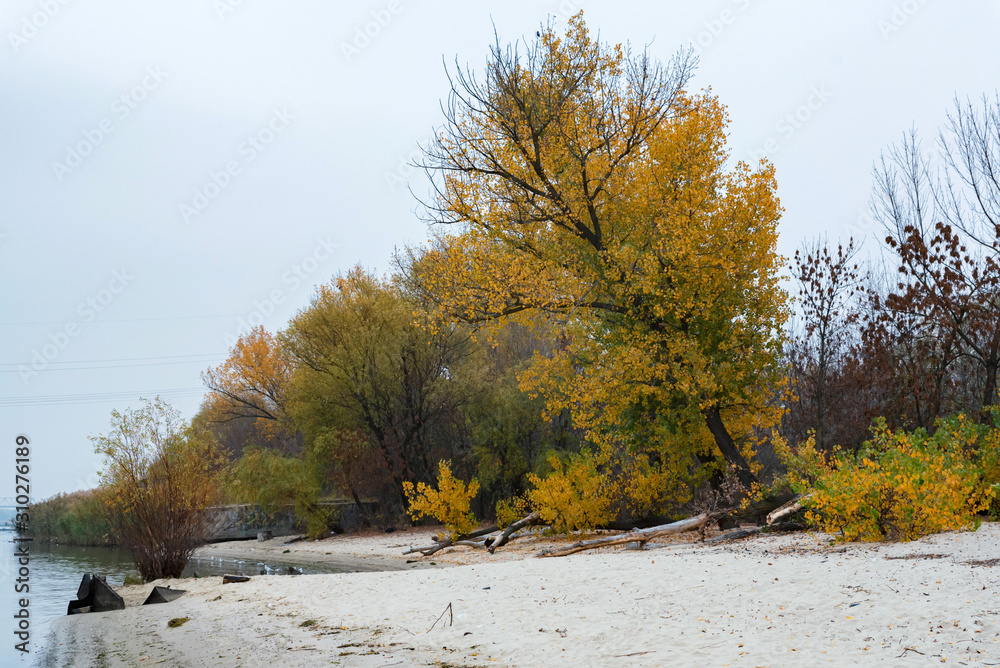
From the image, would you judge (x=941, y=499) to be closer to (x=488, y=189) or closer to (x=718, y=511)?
(x=718, y=511)

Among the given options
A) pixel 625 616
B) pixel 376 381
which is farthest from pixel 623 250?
pixel 376 381

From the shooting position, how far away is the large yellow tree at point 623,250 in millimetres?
15086

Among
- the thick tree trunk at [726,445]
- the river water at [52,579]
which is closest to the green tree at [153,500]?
the river water at [52,579]

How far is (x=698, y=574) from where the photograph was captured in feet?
28.4

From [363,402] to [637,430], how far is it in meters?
16.7

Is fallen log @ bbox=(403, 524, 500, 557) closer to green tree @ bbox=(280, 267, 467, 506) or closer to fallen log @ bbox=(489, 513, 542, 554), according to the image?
fallen log @ bbox=(489, 513, 542, 554)

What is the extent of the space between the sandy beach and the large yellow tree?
413cm

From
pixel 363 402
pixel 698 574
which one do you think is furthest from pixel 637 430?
pixel 363 402

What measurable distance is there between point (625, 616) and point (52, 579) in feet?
71.6

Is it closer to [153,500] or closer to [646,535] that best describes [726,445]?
[646,535]

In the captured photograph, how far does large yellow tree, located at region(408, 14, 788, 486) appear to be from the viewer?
1509 cm

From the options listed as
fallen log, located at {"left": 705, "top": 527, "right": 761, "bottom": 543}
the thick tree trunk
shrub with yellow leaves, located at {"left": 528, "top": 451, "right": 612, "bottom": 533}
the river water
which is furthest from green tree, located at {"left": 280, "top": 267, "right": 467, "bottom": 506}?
fallen log, located at {"left": 705, "top": 527, "right": 761, "bottom": 543}

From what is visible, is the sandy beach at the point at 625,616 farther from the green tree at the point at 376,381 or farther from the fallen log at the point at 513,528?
the green tree at the point at 376,381

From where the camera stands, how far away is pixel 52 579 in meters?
22.0
